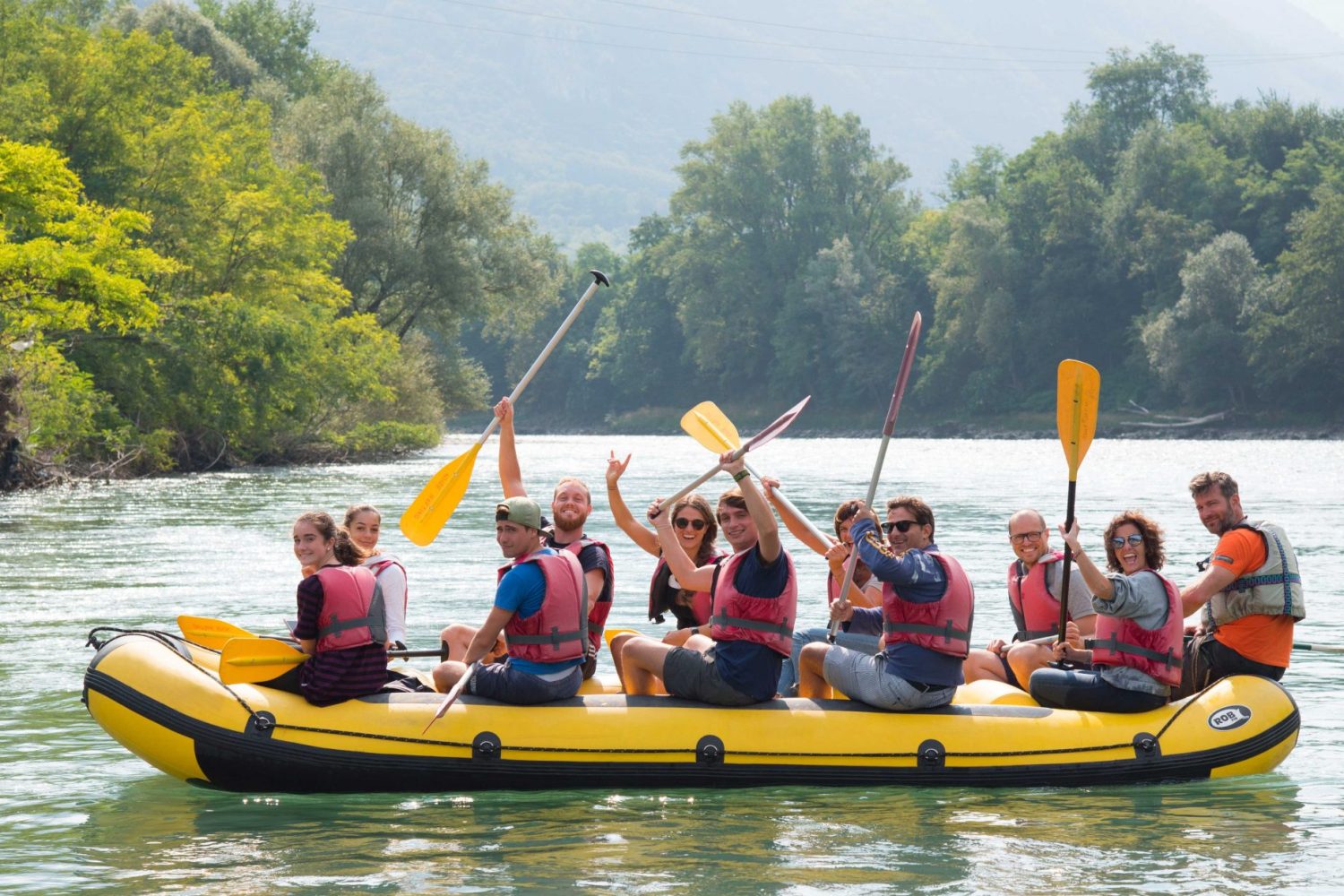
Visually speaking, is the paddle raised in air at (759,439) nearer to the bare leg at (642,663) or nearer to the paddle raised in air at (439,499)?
the bare leg at (642,663)

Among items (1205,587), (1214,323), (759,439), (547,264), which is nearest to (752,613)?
(759,439)

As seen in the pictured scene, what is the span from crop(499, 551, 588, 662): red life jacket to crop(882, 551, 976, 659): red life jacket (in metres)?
1.13

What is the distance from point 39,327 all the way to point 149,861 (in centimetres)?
1709

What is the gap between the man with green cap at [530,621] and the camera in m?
5.70

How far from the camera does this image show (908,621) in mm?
5961

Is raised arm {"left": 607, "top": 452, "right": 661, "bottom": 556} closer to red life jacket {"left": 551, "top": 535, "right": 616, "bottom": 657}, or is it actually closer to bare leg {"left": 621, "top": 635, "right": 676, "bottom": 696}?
red life jacket {"left": 551, "top": 535, "right": 616, "bottom": 657}

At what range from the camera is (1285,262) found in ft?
164

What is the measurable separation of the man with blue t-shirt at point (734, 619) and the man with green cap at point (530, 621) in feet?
1.11

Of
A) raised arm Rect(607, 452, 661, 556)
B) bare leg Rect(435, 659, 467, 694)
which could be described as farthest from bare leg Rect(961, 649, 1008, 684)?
bare leg Rect(435, 659, 467, 694)

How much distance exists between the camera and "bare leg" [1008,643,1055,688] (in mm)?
6699

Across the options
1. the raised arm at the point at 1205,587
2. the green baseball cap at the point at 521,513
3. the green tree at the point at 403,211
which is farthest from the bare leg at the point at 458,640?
the green tree at the point at 403,211

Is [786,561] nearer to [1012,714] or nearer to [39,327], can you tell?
[1012,714]

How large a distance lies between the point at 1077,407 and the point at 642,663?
2251mm

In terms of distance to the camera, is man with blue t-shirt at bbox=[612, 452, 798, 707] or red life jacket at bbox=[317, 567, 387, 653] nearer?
man with blue t-shirt at bbox=[612, 452, 798, 707]
